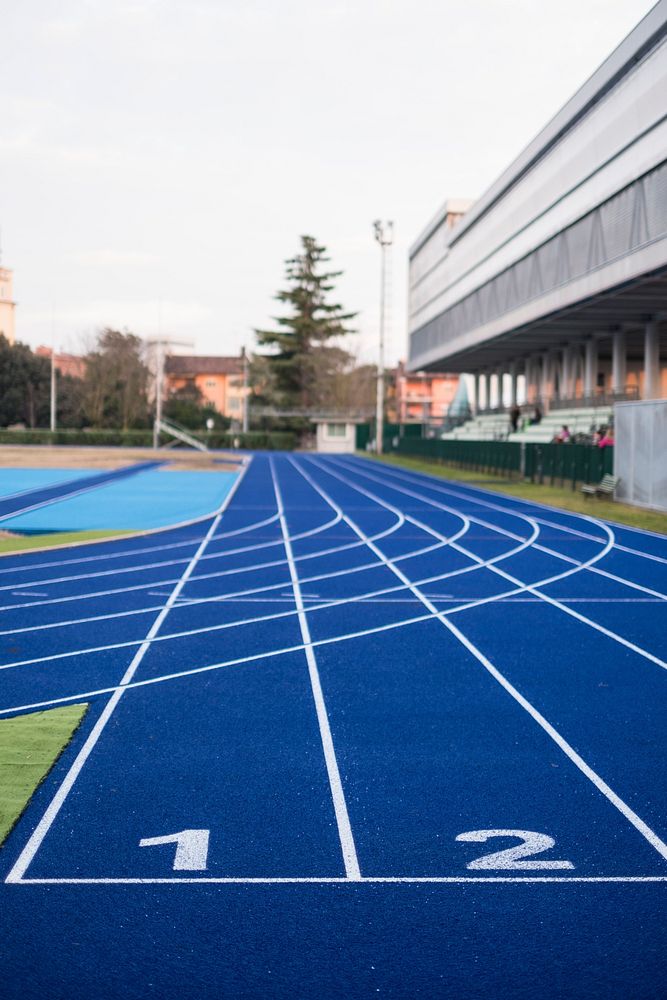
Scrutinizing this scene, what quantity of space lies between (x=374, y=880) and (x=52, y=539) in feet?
46.3

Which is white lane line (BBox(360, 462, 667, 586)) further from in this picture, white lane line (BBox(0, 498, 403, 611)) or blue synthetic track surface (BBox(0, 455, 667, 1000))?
white lane line (BBox(0, 498, 403, 611))

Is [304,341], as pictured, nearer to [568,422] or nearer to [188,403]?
[188,403]

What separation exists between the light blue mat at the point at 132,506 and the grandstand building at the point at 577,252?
14370mm

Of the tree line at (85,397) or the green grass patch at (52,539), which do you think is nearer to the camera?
the green grass patch at (52,539)

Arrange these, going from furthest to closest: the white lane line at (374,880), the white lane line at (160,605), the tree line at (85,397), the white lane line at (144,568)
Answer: the tree line at (85,397), the white lane line at (144,568), the white lane line at (160,605), the white lane line at (374,880)

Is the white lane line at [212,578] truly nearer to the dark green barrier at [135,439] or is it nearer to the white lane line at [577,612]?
the white lane line at [577,612]

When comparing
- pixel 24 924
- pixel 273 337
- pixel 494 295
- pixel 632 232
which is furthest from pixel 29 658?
pixel 273 337

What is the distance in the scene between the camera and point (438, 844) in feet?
17.3

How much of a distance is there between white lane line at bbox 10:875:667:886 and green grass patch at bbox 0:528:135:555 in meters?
12.0

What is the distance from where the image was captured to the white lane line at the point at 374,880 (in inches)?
188

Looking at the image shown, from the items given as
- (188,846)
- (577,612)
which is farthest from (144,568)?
(188,846)

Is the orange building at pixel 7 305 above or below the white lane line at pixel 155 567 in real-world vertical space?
above

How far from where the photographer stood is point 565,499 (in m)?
29.1

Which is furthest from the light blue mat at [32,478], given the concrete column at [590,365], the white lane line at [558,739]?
the concrete column at [590,365]
